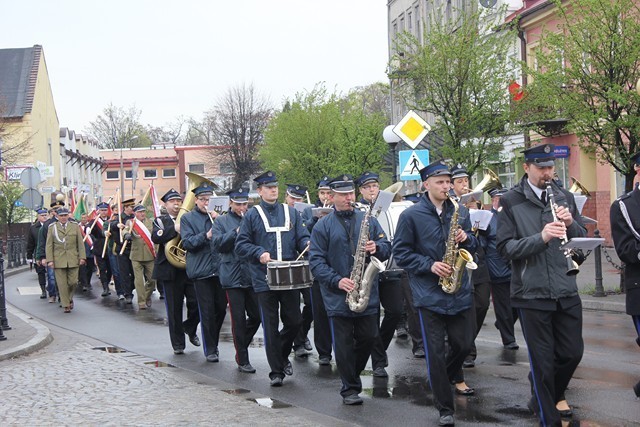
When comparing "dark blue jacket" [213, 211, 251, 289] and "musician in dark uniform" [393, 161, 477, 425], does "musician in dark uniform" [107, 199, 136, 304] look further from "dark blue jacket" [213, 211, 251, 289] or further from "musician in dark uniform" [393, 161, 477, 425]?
"musician in dark uniform" [393, 161, 477, 425]

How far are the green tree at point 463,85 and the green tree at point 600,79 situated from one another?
20.5 ft

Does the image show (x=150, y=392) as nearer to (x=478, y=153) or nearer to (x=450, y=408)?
(x=450, y=408)

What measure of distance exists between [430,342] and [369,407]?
1.09 metres

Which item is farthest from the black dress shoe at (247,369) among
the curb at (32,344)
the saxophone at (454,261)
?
the saxophone at (454,261)

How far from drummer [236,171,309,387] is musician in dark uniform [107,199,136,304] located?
1110cm

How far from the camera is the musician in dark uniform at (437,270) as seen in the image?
8.38 metres

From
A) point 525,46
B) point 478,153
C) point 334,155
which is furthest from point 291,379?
point 334,155

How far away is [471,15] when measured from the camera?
26.5m

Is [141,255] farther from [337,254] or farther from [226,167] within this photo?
[226,167]

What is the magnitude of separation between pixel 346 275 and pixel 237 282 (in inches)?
90.9

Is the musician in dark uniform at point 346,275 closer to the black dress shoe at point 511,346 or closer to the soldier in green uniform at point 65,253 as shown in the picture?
the black dress shoe at point 511,346

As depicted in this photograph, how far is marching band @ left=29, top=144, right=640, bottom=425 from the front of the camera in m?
7.75

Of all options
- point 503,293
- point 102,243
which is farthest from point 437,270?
point 102,243

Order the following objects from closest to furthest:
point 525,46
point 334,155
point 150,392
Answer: point 150,392 → point 525,46 → point 334,155
